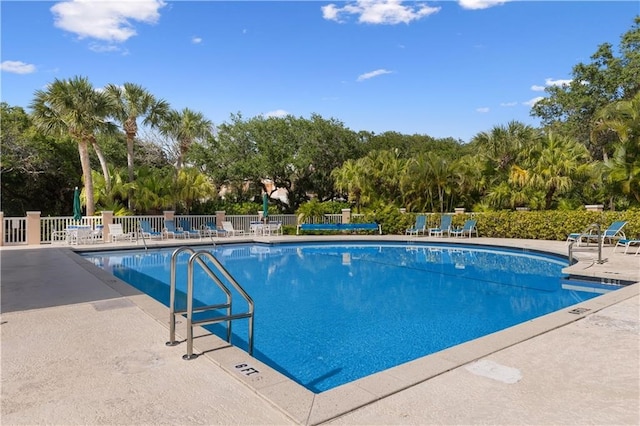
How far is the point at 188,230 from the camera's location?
20.2 m

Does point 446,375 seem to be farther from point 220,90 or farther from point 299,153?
point 299,153

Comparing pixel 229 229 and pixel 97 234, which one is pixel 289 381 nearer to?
pixel 97 234

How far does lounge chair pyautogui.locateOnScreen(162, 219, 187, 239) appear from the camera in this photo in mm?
18594

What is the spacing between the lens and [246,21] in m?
15.8

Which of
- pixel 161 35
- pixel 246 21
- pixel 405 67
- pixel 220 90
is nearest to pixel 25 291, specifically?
pixel 161 35

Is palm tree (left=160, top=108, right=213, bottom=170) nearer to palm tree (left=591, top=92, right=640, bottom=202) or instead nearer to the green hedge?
the green hedge

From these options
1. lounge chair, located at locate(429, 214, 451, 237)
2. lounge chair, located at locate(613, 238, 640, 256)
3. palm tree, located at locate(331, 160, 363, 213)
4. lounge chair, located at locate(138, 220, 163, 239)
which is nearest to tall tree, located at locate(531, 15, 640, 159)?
lounge chair, located at locate(429, 214, 451, 237)

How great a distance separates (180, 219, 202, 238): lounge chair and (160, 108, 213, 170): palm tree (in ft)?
14.4

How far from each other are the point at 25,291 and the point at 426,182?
19165mm

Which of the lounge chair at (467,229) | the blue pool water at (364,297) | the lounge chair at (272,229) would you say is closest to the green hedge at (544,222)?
the lounge chair at (467,229)

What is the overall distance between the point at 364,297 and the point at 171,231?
12499 mm

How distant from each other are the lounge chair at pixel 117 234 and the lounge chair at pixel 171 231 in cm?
132

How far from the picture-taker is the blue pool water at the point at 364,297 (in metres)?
5.45

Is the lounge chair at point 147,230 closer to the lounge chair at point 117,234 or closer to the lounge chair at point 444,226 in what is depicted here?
the lounge chair at point 117,234
